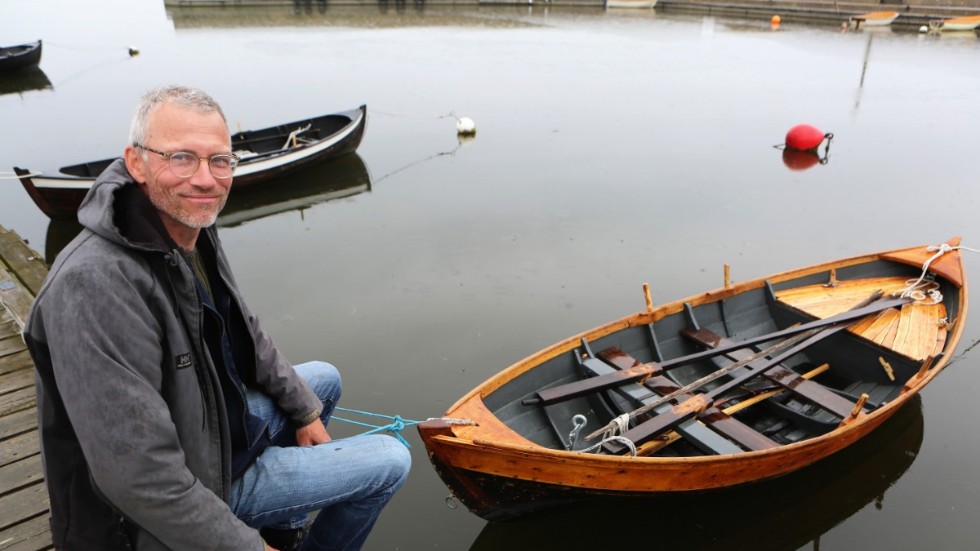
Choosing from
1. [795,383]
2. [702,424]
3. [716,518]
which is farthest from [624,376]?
[795,383]

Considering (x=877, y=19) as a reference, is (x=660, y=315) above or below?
below

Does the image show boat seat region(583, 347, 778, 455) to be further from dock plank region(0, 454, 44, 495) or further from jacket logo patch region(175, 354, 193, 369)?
dock plank region(0, 454, 44, 495)

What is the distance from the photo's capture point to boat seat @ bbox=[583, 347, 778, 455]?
428 centimetres

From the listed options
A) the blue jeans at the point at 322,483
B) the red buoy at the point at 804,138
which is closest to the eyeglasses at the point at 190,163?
the blue jeans at the point at 322,483

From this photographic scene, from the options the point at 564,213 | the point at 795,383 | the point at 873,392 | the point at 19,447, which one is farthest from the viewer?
the point at 564,213

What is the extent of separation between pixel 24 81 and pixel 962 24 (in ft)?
149

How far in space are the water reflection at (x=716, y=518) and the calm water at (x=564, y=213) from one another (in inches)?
0.7

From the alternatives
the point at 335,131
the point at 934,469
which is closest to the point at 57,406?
the point at 934,469

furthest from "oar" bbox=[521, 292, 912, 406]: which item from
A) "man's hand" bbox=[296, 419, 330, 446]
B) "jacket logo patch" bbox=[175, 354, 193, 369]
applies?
"jacket logo patch" bbox=[175, 354, 193, 369]

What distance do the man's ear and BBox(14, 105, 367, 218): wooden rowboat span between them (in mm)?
8870

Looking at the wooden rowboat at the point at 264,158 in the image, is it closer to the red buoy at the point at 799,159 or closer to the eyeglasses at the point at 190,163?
the eyeglasses at the point at 190,163

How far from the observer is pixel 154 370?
187 centimetres

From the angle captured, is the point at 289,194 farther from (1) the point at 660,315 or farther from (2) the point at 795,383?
(2) the point at 795,383

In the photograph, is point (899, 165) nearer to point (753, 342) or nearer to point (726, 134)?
point (726, 134)
